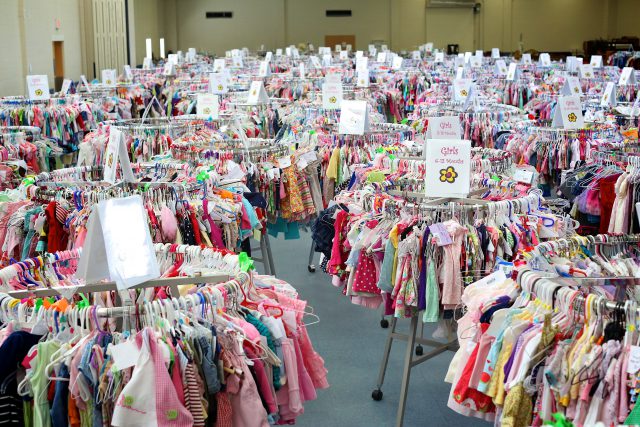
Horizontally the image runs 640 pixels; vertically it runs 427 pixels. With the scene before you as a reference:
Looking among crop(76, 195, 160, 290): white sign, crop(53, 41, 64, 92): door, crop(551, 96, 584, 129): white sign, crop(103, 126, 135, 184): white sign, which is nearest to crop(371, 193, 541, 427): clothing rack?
crop(103, 126, 135, 184): white sign

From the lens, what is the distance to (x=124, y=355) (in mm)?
2471

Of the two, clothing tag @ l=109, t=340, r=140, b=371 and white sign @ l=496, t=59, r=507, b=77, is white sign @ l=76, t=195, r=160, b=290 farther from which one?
white sign @ l=496, t=59, r=507, b=77

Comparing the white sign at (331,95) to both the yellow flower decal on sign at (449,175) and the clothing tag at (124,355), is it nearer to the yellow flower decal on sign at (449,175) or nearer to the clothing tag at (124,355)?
the yellow flower decal on sign at (449,175)

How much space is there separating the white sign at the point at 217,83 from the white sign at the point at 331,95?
8.30 ft

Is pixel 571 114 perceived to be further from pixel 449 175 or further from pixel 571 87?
pixel 449 175

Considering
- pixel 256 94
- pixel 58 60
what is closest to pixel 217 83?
pixel 256 94

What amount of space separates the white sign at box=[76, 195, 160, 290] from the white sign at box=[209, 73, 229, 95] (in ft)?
26.9

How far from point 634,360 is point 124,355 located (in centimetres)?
144

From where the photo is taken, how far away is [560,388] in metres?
2.50

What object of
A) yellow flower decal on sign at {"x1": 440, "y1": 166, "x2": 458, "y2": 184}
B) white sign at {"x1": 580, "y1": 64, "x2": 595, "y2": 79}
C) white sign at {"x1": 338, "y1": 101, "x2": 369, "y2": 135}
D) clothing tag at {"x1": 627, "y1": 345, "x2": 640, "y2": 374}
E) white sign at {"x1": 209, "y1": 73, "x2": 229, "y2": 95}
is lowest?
clothing tag at {"x1": 627, "y1": 345, "x2": 640, "y2": 374}

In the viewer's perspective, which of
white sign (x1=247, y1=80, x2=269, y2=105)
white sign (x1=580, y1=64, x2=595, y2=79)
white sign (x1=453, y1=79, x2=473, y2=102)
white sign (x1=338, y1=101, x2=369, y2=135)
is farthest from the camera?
white sign (x1=580, y1=64, x2=595, y2=79)

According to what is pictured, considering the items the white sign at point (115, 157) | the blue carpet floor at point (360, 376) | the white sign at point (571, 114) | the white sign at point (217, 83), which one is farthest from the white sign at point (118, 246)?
the white sign at point (217, 83)

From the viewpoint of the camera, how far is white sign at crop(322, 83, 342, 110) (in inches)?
341

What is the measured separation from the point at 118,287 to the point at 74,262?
0.72 meters
